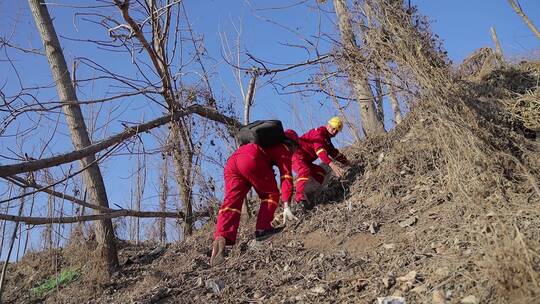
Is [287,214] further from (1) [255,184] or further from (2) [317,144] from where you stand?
(2) [317,144]

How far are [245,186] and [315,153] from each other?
4.53ft

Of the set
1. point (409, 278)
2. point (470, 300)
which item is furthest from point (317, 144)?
point (470, 300)

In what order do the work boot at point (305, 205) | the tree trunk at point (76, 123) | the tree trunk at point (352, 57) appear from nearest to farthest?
1. the tree trunk at point (352, 57)
2. the work boot at point (305, 205)
3. the tree trunk at point (76, 123)

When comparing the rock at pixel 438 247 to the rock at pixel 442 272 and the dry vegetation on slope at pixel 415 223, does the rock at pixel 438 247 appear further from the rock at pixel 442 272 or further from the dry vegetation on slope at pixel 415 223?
the rock at pixel 442 272

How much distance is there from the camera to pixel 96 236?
6.85 metres

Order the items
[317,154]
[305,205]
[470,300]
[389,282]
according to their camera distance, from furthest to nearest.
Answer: [317,154] < [305,205] < [389,282] < [470,300]

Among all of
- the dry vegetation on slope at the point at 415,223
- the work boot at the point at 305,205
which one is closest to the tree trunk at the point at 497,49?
the dry vegetation on slope at the point at 415,223

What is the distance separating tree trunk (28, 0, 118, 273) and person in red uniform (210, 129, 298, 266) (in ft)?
6.61

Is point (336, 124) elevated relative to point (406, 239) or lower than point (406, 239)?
elevated

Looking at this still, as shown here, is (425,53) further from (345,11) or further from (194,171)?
(194,171)

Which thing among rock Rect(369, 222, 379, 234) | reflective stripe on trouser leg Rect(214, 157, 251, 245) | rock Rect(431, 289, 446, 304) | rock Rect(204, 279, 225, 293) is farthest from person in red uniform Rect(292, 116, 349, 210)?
rock Rect(431, 289, 446, 304)

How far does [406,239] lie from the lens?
4137 mm

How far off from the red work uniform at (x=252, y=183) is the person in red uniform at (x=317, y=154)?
429 mm

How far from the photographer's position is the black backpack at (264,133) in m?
5.47
